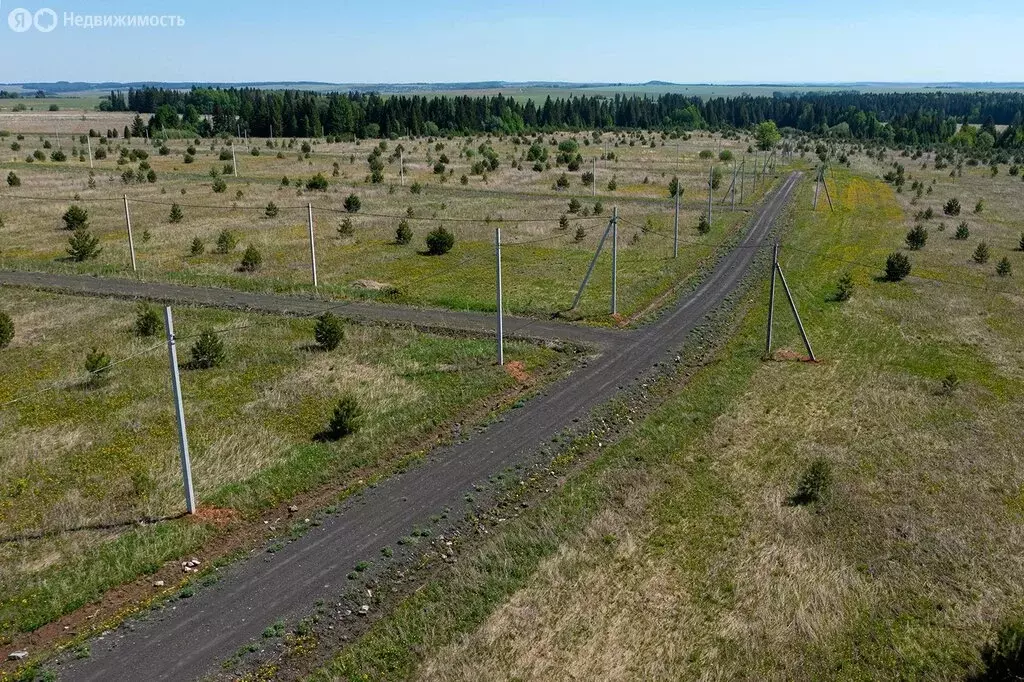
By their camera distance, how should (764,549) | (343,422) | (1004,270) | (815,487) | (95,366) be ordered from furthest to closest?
(1004,270)
(95,366)
(343,422)
(815,487)
(764,549)

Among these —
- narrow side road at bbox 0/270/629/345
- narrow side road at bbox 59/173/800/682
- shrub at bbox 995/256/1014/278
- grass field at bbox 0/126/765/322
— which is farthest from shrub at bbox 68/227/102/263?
shrub at bbox 995/256/1014/278

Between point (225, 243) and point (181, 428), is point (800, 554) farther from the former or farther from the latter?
point (225, 243)

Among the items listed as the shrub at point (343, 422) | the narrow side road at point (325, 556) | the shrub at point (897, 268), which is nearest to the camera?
the narrow side road at point (325, 556)

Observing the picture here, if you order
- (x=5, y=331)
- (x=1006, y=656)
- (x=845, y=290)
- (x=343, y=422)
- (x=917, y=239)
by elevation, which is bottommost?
(x=1006, y=656)

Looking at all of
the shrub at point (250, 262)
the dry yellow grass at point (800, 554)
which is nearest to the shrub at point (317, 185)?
the shrub at point (250, 262)

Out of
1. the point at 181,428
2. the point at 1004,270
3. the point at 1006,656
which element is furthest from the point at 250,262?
the point at 1004,270

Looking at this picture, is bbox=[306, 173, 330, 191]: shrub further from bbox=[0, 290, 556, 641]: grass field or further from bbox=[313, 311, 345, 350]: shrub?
bbox=[313, 311, 345, 350]: shrub

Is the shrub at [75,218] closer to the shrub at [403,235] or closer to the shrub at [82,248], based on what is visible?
the shrub at [82,248]
